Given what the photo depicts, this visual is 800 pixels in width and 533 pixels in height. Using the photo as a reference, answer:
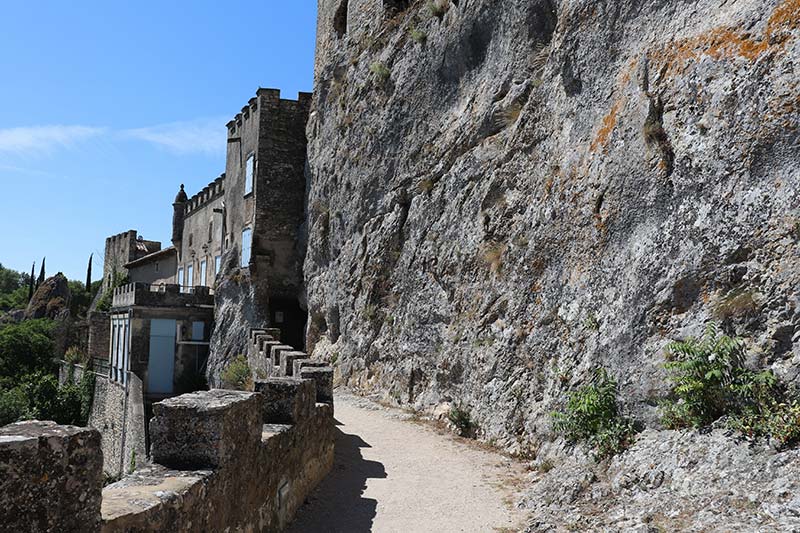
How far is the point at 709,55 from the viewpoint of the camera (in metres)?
7.36

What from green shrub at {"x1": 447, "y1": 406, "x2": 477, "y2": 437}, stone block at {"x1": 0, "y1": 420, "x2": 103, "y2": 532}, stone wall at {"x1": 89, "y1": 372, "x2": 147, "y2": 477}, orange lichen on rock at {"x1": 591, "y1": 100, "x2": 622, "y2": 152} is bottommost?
stone wall at {"x1": 89, "y1": 372, "x2": 147, "y2": 477}

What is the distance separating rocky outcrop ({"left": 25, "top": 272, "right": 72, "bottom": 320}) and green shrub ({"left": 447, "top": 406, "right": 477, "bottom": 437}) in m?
39.7

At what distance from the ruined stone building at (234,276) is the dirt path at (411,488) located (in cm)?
1431

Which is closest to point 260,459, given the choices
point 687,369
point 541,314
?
point 687,369

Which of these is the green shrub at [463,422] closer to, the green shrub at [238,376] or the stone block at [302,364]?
the stone block at [302,364]

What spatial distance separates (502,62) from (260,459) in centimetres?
973

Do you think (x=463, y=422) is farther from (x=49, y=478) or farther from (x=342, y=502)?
(x=49, y=478)

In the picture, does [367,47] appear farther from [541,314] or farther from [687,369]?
[687,369]

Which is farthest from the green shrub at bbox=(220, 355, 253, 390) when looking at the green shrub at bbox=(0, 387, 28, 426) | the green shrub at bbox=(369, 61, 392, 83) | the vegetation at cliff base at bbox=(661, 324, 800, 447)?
the vegetation at cliff base at bbox=(661, 324, 800, 447)

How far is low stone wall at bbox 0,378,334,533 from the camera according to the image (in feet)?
8.60

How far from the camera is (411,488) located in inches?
308

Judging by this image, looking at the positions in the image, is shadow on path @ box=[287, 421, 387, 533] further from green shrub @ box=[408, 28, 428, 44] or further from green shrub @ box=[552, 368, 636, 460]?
green shrub @ box=[408, 28, 428, 44]

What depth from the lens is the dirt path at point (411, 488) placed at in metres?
6.54

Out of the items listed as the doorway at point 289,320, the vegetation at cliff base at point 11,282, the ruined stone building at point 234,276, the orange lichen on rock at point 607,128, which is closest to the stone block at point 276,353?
the orange lichen on rock at point 607,128
